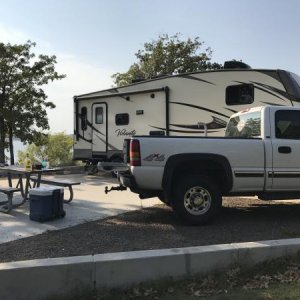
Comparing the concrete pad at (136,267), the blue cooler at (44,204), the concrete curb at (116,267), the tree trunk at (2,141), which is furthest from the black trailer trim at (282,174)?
the tree trunk at (2,141)

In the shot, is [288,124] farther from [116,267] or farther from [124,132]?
[124,132]

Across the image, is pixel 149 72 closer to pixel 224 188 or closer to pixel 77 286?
pixel 224 188

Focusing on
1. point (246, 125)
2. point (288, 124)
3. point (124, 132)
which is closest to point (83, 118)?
point (124, 132)

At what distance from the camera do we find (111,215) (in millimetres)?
8219

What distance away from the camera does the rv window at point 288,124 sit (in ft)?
24.9

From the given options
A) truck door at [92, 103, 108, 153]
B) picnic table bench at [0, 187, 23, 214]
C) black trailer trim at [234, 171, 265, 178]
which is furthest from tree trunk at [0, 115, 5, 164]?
black trailer trim at [234, 171, 265, 178]

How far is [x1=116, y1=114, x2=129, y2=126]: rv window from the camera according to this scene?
48.1 feet

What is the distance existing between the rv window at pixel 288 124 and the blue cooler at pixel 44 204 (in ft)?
12.1

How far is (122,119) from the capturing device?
14828mm

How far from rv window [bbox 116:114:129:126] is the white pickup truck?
7.03 metres

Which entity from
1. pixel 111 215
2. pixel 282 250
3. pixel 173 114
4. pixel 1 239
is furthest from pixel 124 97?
pixel 282 250

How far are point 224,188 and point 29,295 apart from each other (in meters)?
3.75

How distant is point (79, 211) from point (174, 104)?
218 inches

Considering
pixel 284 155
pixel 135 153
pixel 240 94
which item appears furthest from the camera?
pixel 240 94
